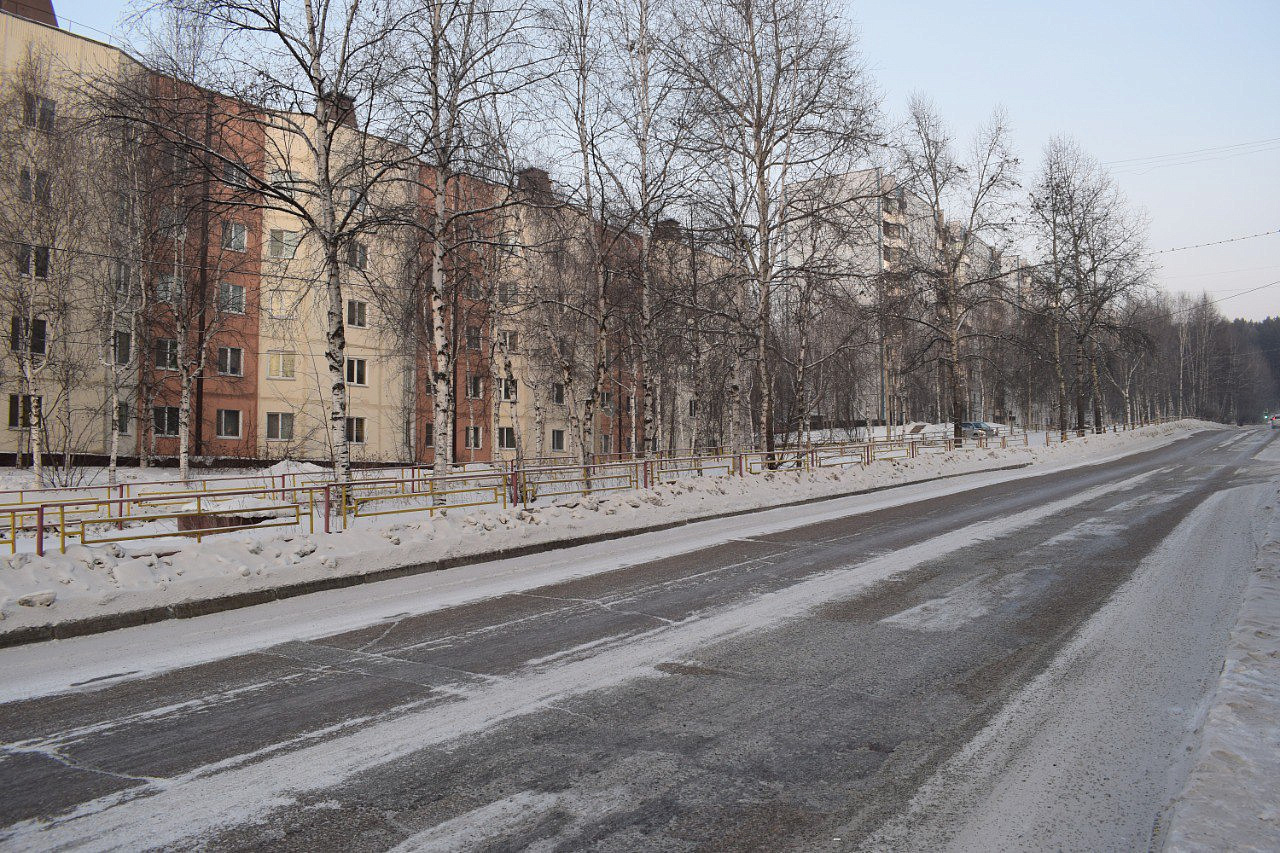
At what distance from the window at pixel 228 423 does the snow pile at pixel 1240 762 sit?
1446 inches

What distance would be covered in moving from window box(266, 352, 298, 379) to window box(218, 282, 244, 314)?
9.59 ft

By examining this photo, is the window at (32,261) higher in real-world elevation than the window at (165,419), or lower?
higher

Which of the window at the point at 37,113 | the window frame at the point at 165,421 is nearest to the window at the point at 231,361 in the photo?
the window frame at the point at 165,421

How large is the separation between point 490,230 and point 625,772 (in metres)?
23.9

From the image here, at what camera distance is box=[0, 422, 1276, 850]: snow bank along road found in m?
3.52

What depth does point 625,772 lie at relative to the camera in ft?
13.1

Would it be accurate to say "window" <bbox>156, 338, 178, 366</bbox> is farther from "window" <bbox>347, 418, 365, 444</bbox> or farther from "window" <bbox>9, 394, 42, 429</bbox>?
"window" <bbox>347, 418, 365, 444</bbox>

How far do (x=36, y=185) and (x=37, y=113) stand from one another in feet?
10.4

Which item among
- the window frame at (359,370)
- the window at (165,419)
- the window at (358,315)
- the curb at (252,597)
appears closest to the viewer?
the curb at (252,597)

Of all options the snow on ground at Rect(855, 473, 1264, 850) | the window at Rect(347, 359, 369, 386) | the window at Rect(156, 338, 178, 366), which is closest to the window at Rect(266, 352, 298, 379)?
the window at Rect(347, 359, 369, 386)

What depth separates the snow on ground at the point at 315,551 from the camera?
7.82 metres

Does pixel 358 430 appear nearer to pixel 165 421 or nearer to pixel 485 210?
pixel 165 421

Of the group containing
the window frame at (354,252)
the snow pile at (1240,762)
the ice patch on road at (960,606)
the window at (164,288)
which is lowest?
the ice patch on road at (960,606)

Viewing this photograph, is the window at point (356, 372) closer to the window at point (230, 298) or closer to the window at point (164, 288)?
the window at point (230, 298)
